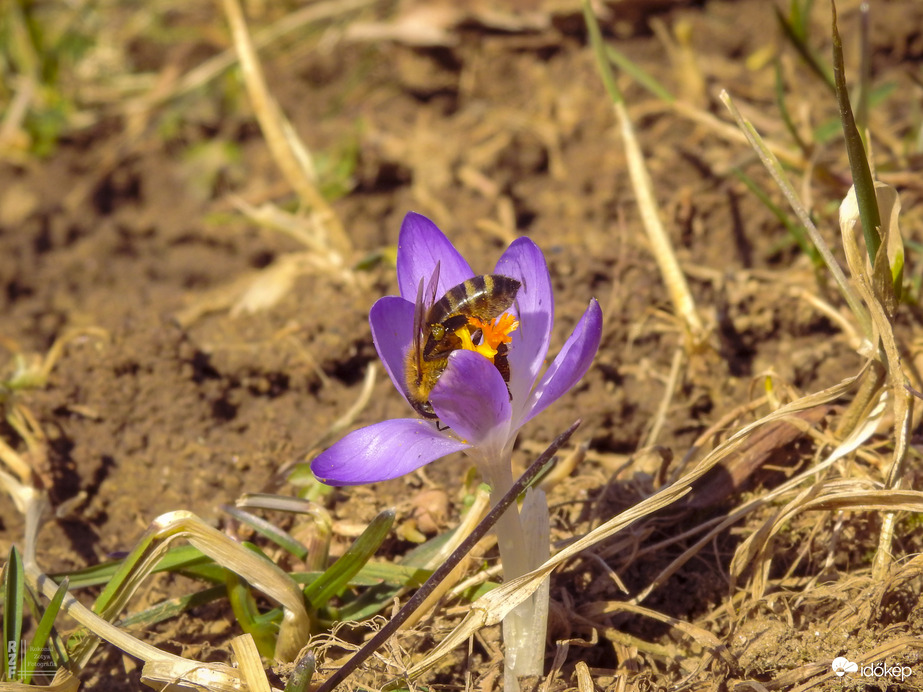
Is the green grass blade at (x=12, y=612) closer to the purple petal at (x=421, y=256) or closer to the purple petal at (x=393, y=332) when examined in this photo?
the purple petal at (x=393, y=332)

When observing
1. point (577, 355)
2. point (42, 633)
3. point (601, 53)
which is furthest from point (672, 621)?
point (601, 53)

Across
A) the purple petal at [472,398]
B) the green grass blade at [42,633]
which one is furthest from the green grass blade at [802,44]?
the green grass blade at [42,633]

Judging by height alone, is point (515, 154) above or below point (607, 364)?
above

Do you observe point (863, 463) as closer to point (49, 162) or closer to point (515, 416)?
point (515, 416)

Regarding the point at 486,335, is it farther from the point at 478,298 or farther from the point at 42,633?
the point at 42,633

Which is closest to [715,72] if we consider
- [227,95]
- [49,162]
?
[227,95]

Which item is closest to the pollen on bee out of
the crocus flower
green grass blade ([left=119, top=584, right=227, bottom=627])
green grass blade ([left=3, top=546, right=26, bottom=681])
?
the crocus flower
